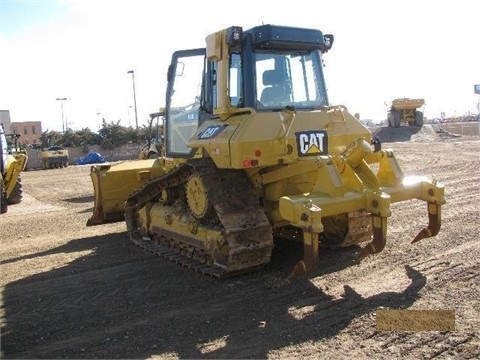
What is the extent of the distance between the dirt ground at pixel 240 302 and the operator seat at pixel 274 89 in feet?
6.64

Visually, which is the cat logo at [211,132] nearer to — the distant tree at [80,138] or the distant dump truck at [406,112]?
the distant dump truck at [406,112]

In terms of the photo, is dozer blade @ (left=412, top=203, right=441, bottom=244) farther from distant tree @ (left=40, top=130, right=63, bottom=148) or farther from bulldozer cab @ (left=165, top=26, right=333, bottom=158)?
distant tree @ (left=40, top=130, right=63, bottom=148)

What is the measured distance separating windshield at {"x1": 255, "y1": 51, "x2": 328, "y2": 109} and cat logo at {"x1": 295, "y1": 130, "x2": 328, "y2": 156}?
25.4 inches

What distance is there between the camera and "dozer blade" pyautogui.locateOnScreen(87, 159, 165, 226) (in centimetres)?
864

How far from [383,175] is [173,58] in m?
3.45

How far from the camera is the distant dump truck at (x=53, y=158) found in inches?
1307

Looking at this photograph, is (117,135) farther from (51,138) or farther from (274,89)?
(274,89)

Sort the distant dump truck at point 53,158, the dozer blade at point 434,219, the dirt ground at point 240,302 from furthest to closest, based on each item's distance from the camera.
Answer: the distant dump truck at point 53,158
the dozer blade at point 434,219
the dirt ground at point 240,302

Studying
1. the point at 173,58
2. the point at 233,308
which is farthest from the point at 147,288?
the point at 173,58

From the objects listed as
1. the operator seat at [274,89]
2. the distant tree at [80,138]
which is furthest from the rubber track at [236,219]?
the distant tree at [80,138]

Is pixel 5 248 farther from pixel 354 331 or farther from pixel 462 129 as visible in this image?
pixel 462 129

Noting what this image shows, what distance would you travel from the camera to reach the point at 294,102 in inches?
253

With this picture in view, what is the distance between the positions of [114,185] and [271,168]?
3.65m

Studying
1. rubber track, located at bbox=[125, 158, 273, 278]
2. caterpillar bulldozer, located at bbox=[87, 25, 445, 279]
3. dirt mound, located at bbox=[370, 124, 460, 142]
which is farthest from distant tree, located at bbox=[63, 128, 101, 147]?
rubber track, located at bbox=[125, 158, 273, 278]
